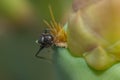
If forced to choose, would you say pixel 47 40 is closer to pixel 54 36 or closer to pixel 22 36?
pixel 54 36

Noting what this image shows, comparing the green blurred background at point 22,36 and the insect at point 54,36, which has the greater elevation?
the insect at point 54,36

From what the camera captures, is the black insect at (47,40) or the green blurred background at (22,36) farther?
the green blurred background at (22,36)

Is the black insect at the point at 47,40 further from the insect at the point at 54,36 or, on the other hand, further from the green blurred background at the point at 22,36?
the green blurred background at the point at 22,36

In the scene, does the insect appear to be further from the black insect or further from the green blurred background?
the green blurred background

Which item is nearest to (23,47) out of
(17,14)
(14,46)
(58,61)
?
(14,46)

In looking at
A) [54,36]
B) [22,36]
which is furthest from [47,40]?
[22,36]

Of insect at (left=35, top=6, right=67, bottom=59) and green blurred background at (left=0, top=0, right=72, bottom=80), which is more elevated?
insect at (left=35, top=6, right=67, bottom=59)

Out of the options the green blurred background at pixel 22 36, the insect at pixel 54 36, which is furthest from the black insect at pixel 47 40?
the green blurred background at pixel 22 36

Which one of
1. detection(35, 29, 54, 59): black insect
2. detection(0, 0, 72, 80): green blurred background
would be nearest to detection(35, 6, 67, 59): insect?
detection(35, 29, 54, 59): black insect
